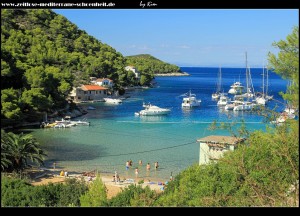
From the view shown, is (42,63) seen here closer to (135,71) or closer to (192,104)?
(192,104)

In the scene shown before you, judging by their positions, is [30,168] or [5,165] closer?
[5,165]

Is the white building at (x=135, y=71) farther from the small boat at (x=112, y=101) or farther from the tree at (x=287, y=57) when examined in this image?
the tree at (x=287, y=57)

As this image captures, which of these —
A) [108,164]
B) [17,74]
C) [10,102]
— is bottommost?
[108,164]

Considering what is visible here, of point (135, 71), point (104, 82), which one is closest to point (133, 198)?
point (104, 82)

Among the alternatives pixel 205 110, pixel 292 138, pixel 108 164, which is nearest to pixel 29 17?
pixel 205 110

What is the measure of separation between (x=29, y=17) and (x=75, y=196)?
5333cm

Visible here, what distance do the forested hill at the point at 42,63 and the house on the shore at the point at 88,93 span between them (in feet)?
4.20

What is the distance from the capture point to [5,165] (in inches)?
520

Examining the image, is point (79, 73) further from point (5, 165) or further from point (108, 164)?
point (5, 165)

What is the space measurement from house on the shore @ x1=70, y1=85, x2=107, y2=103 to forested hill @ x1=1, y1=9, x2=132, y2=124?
4.20 feet

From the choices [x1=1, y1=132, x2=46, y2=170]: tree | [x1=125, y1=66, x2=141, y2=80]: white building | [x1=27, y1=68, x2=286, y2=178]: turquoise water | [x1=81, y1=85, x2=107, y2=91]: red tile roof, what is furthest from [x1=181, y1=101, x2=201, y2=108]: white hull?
[x1=125, y1=66, x2=141, y2=80]: white building

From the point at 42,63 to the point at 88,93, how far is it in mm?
9854

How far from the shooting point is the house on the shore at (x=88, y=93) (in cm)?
4853

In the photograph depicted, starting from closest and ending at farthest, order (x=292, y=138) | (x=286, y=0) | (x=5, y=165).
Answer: (x=286, y=0)
(x=292, y=138)
(x=5, y=165)
